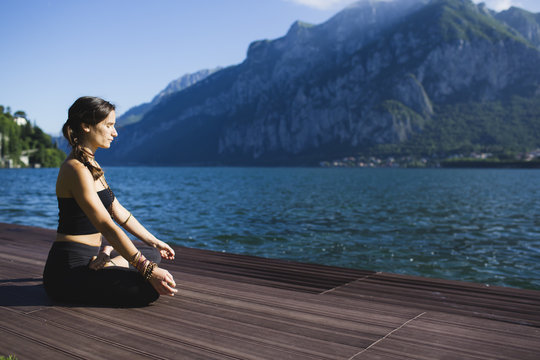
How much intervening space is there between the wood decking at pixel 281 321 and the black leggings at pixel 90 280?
0.12 meters

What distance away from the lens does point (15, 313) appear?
11.6ft

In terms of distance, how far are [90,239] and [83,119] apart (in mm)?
1044

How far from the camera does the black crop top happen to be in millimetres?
3500

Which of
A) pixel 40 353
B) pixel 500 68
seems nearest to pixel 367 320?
pixel 40 353

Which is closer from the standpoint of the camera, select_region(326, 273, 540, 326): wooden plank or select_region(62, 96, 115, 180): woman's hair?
select_region(62, 96, 115, 180): woman's hair

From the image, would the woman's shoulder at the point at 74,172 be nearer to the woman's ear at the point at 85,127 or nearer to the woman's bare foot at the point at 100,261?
the woman's ear at the point at 85,127

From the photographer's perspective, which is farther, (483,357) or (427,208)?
(427,208)

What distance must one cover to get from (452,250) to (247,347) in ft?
45.7

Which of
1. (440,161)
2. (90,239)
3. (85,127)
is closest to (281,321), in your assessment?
A: (90,239)

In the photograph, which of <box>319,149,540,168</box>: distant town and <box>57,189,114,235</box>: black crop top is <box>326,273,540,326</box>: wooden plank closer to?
<box>57,189,114,235</box>: black crop top

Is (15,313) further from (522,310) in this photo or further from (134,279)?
(522,310)

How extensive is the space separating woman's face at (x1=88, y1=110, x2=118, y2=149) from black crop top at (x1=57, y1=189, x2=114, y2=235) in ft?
1.45

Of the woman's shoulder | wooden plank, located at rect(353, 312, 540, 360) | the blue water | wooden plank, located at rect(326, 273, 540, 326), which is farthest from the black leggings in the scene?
the blue water

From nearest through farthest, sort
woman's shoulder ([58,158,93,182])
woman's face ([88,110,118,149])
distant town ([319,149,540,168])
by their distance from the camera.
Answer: woman's shoulder ([58,158,93,182]) → woman's face ([88,110,118,149]) → distant town ([319,149,540,168])
